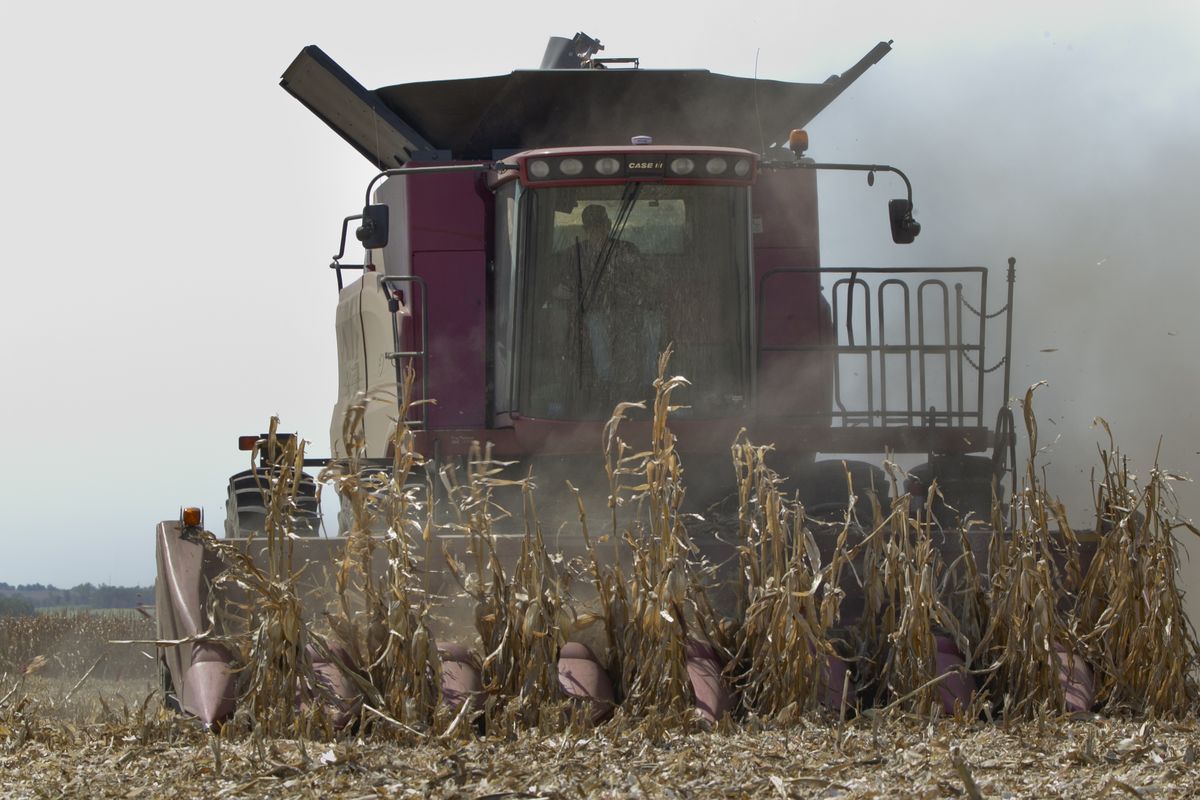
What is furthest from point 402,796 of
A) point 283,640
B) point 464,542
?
point 464,542

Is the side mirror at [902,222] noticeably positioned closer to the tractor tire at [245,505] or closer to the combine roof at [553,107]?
the combine roof at [553,107]

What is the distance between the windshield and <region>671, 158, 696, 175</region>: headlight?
5.9 inches

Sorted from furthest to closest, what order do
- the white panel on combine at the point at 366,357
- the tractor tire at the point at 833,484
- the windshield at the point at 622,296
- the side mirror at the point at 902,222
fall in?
the white panel on combine at the point at 366,357, the side mirror at the point at 902,222, the tractor tire at the point at 833,484, the windshield at the point at 622,296

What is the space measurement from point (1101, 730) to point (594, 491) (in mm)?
3105

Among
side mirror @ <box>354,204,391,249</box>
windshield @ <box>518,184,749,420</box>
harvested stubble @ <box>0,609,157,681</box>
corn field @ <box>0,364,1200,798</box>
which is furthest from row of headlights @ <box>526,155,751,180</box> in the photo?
harvested stubble @ <box>0,609,157,681</box>

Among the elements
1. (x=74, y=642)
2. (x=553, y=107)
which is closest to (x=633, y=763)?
(x=553, y=107)

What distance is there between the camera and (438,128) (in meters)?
8.59

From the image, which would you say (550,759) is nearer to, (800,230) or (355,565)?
(355,565)

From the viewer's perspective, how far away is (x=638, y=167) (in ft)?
23.4

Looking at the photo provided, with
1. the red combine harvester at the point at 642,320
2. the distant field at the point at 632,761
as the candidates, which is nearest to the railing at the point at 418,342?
the red combine harvester at the point at 642,320

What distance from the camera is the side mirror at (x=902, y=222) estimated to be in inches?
300

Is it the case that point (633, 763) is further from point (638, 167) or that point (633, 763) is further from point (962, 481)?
point (962, 481)

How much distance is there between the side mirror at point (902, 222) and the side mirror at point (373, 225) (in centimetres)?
256

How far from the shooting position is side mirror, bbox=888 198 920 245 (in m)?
7.62
